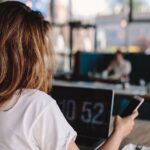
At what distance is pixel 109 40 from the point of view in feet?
24.2

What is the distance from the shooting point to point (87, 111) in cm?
157

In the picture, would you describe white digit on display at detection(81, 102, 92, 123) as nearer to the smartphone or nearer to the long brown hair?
the smartphone

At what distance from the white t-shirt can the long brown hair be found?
70 millimetres

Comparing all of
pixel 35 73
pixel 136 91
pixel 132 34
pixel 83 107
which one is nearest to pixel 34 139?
pixel 35 73

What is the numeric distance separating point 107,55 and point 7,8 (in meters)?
5.33

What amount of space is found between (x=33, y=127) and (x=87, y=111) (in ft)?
1.98

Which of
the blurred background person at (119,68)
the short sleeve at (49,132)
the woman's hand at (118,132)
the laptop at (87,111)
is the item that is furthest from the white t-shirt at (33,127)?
the blurred background person at (119,68)

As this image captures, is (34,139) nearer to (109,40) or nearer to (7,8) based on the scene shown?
(7,8)

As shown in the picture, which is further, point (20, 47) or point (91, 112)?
point (91, 112)

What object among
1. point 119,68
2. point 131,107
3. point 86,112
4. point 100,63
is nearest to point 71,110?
point 86,112

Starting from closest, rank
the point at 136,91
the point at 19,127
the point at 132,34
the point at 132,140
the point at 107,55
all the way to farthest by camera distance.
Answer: the point at 19,127, the point at 132,140, the point at 136,91, the point at 107,55, the point at 132,34

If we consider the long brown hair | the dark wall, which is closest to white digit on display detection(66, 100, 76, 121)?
the long brown hair

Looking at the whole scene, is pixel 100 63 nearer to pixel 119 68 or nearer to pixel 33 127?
pixel 119 68

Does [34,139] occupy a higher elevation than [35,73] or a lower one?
lower
